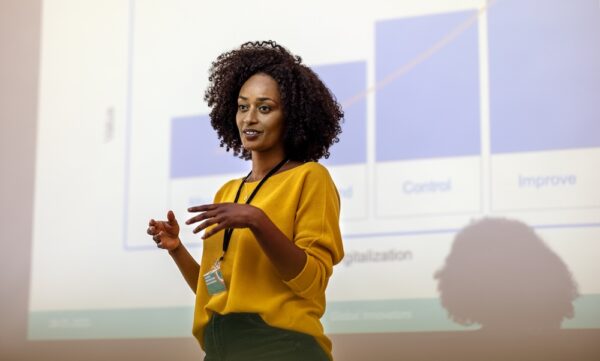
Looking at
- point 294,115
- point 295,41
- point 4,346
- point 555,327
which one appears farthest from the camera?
point 4,346

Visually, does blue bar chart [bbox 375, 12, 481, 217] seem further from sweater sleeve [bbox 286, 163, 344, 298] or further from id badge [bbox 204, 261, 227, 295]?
id badge [bbox 204, 261, 227, 295]

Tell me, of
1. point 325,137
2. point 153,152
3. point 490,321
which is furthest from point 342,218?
point 325,137

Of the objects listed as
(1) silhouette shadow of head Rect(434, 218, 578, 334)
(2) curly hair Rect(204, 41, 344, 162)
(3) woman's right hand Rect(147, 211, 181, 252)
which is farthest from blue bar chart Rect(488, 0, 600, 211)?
(3) woman's right hand Rect(147, 211, 181, 252)

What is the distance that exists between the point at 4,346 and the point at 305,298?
94.2 inches

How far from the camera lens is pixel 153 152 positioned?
11.3 feet

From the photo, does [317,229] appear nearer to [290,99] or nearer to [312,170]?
[312,170]

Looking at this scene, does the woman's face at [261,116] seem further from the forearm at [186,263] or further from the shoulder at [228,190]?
the forearm at [186,263]

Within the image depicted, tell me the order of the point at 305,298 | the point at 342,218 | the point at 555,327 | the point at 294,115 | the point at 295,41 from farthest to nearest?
the point at 295,41, the point at 342,218, the point at 555,327, the point at 294,115, the point at 305,298

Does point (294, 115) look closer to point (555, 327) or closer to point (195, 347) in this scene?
point (555, 327)

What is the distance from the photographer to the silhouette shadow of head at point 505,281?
8.91ft

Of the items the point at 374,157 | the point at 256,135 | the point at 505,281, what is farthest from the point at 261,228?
the point at 374,157

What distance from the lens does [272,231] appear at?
153cm

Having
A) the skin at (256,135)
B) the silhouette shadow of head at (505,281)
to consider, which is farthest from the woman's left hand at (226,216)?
the silhouette shadow of head at (505,281)

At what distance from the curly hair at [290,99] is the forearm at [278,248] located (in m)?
0.30
